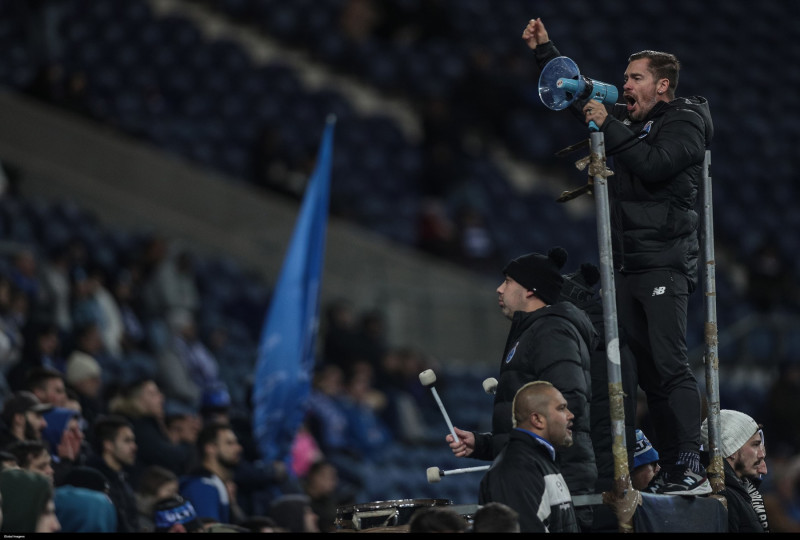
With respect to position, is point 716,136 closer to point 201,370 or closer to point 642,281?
point 201,370

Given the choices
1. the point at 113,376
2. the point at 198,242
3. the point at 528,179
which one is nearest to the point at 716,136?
the point at 528,179

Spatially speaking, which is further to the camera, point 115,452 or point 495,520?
point 115,452

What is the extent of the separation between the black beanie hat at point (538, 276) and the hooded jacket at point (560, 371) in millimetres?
110

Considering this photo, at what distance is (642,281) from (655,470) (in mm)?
764

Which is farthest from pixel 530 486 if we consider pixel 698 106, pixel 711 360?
pixel 698 106

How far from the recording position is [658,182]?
18.3 feet

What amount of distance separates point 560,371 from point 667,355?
0.60m

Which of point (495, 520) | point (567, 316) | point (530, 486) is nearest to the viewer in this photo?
point (495, 520)

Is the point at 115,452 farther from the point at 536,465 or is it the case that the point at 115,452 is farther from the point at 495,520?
the point at 495,520

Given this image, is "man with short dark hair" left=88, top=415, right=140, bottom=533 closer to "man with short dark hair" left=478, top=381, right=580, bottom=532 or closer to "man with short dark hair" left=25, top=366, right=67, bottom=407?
"man with short dark hair" left=25, top=366, right=67, bottom=407

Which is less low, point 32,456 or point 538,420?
point 538,420

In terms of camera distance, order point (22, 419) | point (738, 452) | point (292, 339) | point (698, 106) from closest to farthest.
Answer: point (698, 106) → point (738, 452) → point (22, 419) → point (292, 339)

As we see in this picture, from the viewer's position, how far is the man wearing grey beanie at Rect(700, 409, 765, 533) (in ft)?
18.8

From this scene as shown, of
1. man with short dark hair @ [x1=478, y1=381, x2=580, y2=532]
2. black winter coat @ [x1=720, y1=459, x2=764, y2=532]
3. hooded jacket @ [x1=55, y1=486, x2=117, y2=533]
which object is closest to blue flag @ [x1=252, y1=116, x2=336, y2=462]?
hooded jacket @ [x1=55, y1=486, x2=117, y2=533]
